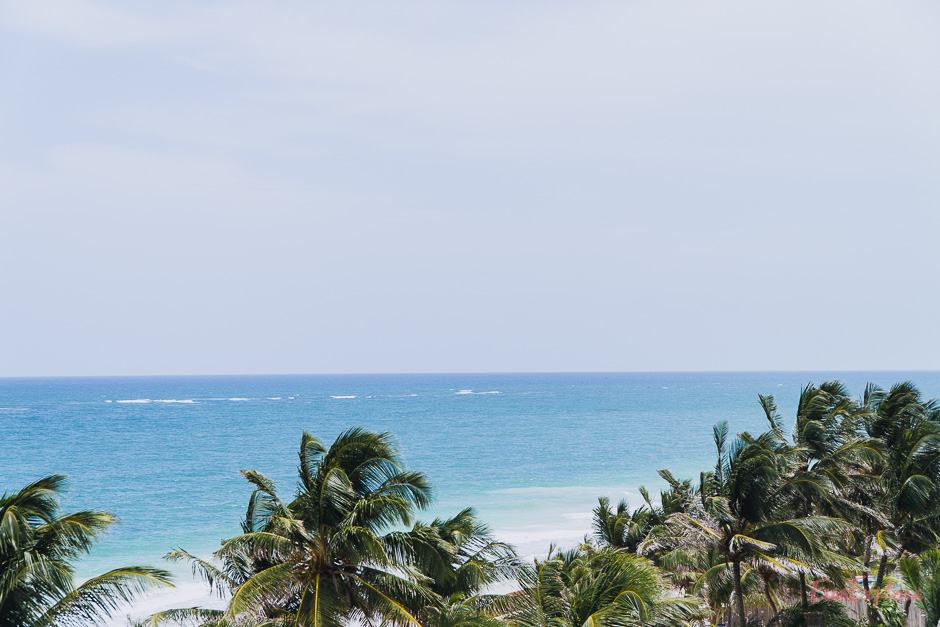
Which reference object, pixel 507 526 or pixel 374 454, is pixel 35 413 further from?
pixel 374 454

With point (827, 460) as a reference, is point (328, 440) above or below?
below

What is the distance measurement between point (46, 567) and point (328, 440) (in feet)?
262

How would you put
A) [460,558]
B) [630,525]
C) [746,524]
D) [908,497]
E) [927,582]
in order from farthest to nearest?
1. [630,525]
2. [908,497]
3. [746,524]
4. [460,558]
5. [927,582]

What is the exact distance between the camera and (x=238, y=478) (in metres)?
60.6

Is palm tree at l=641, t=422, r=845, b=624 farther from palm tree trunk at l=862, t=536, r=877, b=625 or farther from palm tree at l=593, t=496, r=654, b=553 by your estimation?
palm tree at l=593, t=496, r=654, b=553

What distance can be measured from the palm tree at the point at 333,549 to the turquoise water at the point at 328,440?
24107 mm

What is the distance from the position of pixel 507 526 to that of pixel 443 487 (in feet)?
45.9

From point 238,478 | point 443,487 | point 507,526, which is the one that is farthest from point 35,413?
point 507,526

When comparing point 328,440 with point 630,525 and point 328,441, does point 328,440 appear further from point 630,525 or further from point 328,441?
point 630,525

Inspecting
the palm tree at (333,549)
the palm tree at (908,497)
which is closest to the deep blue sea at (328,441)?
the palm tree at (908,497)

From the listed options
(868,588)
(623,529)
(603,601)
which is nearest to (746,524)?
(603,601)

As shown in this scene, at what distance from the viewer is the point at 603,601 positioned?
11.5 metres

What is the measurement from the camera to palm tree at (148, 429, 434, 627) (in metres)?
12.4

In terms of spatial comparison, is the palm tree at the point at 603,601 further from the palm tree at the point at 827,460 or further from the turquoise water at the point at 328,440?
the turquoise water at the point at 328,440
